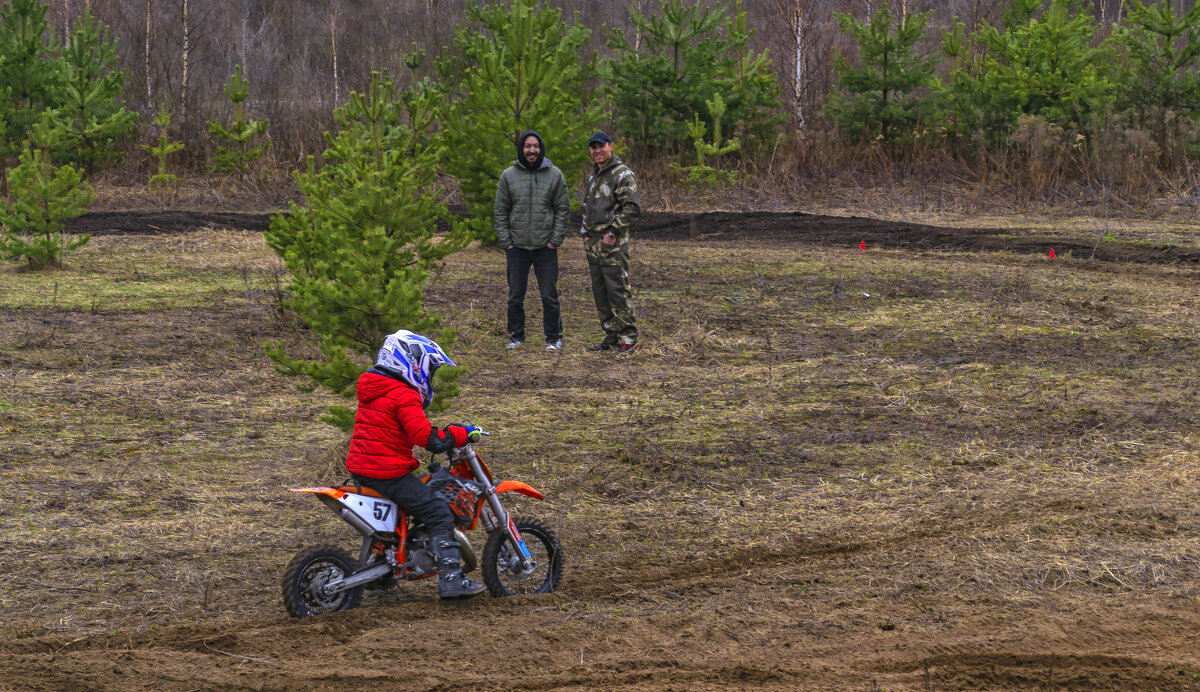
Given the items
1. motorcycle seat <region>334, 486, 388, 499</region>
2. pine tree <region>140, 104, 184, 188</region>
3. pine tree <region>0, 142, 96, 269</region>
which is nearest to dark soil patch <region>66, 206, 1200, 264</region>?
pine tree <region>140, 104, 184, 188</region>

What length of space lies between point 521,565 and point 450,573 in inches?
16.4

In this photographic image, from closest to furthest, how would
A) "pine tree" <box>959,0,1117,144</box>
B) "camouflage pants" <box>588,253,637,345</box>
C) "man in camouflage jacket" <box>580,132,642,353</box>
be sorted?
"man in camouflage jacket" <box>580,132,642,353</box> < "camouflage pants" <box>588,253,637,345</box> < "pine tree" <box>959,0,1117,144</box>

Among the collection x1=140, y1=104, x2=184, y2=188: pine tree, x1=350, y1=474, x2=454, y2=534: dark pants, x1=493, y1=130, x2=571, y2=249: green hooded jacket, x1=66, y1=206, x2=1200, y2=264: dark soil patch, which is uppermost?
x1=140, y1=104, x2=184, y2=188: pine tree

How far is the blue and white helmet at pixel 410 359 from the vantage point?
19.9 feet

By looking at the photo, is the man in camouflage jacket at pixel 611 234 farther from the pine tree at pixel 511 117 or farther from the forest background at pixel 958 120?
the forest background at pixel 958 120

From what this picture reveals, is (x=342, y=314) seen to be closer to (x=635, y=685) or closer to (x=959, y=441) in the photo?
(x=635, y=685)

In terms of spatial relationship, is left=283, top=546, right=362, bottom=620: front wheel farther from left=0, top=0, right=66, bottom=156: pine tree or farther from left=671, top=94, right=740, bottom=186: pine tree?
left=0, top=0, right=66, bottom=156: pine tree

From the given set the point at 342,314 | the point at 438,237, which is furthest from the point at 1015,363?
the point at 438,237

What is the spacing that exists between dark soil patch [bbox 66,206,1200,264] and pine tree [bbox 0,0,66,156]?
16.2ft

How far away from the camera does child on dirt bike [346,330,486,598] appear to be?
5988mm

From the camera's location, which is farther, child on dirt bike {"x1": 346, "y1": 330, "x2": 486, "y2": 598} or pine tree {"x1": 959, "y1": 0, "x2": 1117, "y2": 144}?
pine tree {"x1": 959, "y1": 0, "x2": 1117, "y2": 144}

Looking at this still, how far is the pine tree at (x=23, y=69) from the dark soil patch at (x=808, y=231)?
16.2 ft

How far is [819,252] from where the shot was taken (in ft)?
61.0

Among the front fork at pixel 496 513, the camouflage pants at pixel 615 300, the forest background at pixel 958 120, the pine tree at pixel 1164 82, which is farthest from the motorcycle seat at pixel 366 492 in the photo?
the pine tree at pixel 1164 82
